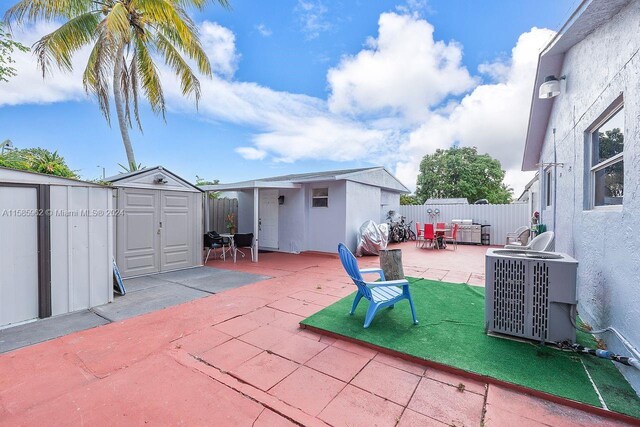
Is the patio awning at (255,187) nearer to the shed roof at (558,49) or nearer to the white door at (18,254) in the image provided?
the white door at (18,254)

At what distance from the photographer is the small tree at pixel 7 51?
7.26 meters

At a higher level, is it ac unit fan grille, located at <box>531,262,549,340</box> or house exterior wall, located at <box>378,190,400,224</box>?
house exterior wall, located at <box>378,190,400,224</box>

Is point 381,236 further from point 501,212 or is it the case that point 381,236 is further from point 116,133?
point 116,133

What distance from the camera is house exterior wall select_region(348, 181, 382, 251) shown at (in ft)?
29.7

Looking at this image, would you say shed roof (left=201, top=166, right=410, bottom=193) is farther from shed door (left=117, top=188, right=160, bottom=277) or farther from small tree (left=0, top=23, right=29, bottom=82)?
small tree (left=0, top=23, right=29, bottom=82)

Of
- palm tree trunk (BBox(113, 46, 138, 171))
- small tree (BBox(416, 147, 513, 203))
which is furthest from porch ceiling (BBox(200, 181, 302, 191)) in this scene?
small tree (BBox(416, 147, 513, 203))

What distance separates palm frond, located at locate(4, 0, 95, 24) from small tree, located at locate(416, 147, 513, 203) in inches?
990

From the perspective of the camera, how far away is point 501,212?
12.0 meters

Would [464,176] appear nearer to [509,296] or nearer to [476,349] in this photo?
[509,296]

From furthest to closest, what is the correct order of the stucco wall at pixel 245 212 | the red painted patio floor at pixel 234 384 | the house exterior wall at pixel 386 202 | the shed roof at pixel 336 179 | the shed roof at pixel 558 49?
the house exterior wall at pixel 386 202, the stucco wall at pixel 245 212, the shed roof at pixel 336 179, the shed roof at pixel 558 49, the red painted patio floor at pixel 234 384

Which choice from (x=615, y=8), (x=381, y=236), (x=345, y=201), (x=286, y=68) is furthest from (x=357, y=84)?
(x=615, y=8)

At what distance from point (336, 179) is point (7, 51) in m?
9.81

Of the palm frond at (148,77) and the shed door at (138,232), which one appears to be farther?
the palm frond at (148,77)

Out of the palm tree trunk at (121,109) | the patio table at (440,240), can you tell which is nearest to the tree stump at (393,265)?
the patio table at (440,240)
